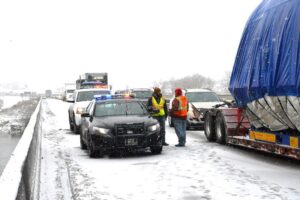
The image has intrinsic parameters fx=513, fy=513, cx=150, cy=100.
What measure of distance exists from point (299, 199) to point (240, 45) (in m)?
5.96

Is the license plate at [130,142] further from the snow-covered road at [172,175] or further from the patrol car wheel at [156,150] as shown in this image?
the patrol car wheel at [156,150]

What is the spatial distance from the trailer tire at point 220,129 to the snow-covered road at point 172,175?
2.59 feet

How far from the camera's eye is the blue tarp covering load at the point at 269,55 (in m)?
9.72

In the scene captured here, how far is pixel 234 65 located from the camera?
43.0ft

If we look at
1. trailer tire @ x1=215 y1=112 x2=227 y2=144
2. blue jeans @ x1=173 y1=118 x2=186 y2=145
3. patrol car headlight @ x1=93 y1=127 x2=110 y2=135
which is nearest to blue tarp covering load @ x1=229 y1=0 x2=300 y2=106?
trailer tire @ x1=215 y1=112 x2=227 y2=144

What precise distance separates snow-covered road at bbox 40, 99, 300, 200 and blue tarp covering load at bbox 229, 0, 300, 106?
61.0 inches

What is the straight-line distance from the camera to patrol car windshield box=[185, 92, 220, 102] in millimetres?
21609

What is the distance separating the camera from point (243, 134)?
45.1 feet

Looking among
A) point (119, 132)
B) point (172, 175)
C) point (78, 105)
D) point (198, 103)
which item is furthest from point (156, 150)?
point (198, 103)

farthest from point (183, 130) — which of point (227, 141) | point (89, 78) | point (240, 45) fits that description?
point (89, 78)

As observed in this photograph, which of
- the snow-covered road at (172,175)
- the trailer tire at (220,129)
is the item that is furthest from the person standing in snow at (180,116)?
the trailer tire at (220,129)

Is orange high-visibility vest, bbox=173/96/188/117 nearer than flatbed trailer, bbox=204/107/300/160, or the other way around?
flatbed trailer, bbox=204/107/300/160

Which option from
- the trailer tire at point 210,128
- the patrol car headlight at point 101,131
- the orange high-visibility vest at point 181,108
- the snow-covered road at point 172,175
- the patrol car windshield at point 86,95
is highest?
the patrol car windshield at point 86,95

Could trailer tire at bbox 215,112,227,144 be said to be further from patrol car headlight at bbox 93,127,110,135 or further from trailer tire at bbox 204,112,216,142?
patrol car headlight at bbox 93,127,110,135
